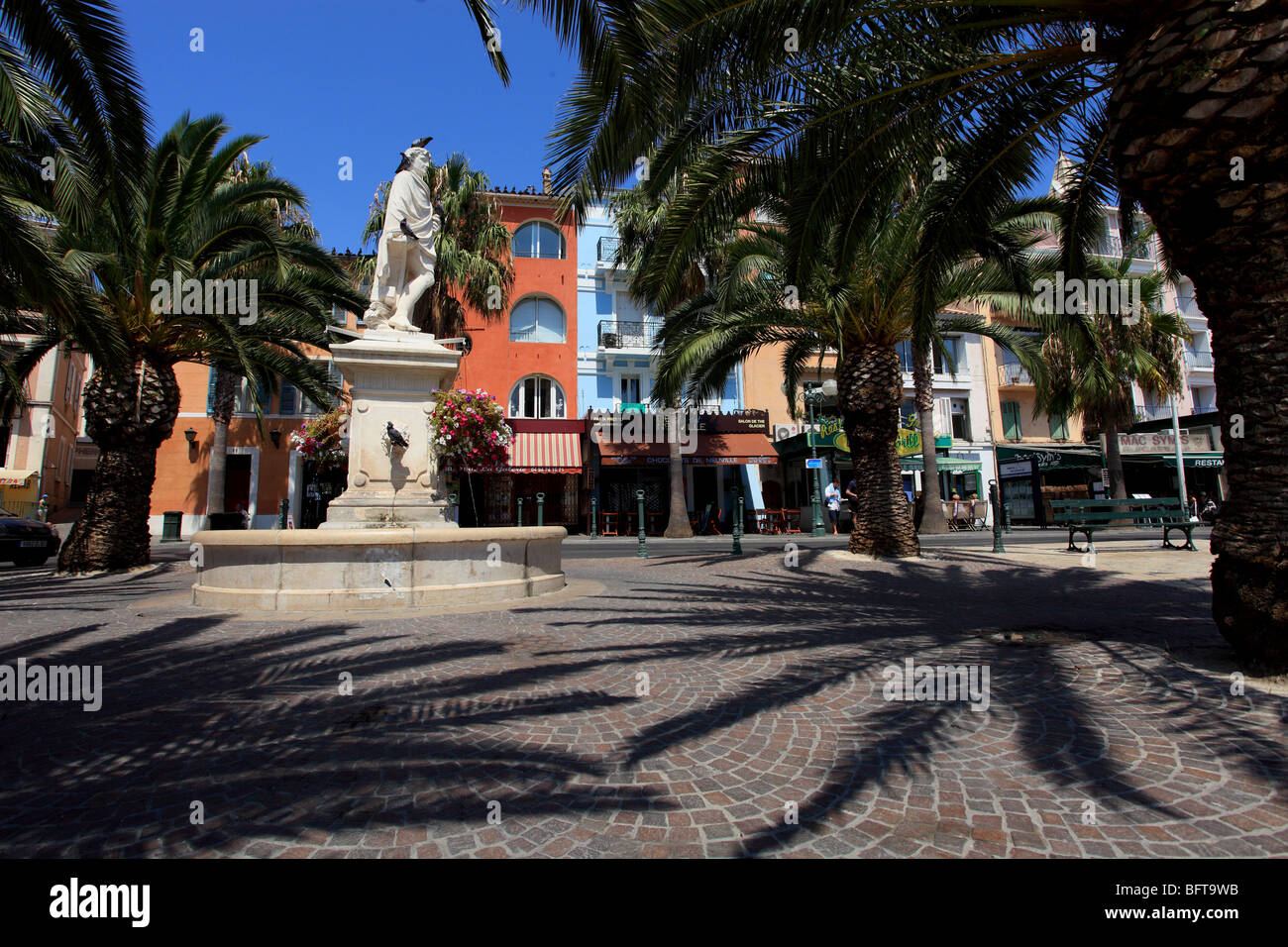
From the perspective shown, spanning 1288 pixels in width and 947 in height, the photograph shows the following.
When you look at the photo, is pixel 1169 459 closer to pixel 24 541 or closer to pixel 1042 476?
pixel 1042 476

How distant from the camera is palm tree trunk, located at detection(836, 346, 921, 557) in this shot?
11.3 meters

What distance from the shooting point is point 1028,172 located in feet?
22.5

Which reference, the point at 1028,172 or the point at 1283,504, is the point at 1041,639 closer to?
the point at 1283,504

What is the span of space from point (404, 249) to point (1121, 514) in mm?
13772

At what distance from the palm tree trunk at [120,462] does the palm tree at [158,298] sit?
17 mm

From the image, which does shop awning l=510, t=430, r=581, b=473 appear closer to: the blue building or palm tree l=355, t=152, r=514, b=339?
the blue building

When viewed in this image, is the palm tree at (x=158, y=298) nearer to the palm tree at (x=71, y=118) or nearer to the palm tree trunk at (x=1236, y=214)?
the palm tree at (x=71, y=118)

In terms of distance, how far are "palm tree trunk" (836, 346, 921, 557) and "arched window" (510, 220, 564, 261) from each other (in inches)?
741

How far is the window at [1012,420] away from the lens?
3097cm

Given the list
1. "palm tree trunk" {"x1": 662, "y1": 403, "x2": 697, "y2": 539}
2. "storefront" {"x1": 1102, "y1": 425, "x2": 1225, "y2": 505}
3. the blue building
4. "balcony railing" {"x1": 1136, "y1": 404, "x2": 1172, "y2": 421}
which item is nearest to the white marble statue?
"palm tree trunk" {"x1": 662, "y1": 403, "x2": 697, "y2": 539}

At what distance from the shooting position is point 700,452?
23.9 m

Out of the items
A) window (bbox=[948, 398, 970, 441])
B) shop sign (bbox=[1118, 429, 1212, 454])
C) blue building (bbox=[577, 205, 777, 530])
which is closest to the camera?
blue building (bbox=[577, 205, 777, 530])

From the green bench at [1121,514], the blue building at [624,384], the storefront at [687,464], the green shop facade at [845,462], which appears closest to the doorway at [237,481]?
the blue building at [624,384]

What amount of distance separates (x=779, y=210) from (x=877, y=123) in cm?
471
